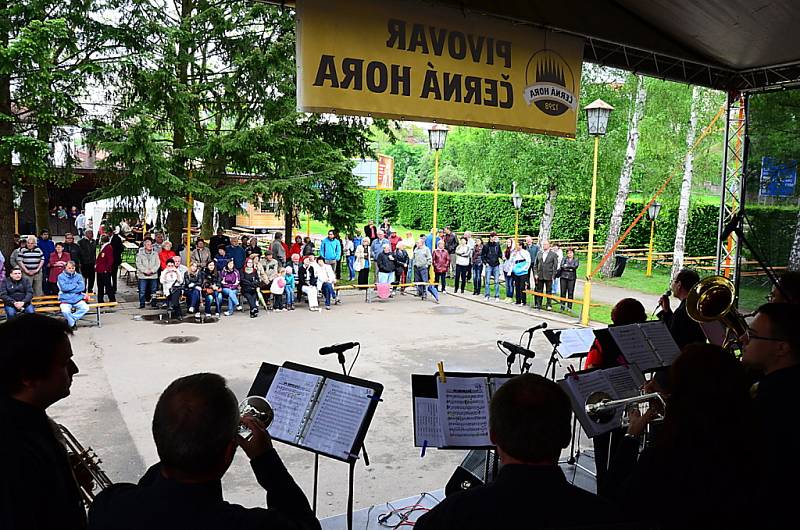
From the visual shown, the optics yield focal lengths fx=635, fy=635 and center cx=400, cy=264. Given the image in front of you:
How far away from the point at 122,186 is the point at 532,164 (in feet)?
37.9

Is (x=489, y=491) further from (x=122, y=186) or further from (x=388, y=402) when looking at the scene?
(x=122, y=186)

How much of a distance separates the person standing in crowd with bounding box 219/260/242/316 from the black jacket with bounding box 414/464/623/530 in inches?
479

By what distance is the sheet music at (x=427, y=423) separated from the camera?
10.9ft

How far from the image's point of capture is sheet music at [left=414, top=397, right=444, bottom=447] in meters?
3.32

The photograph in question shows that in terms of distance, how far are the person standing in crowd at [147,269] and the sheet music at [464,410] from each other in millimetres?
11513

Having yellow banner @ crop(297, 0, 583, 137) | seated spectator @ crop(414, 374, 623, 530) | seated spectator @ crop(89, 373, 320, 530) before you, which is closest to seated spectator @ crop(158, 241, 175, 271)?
yellow banner @ crop(297, 0, 583, 137)

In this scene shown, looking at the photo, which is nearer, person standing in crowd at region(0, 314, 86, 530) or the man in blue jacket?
person standing in crowd at region(0, 314, 86, 530)

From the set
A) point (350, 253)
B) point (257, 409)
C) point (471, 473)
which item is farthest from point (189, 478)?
point (350, 253)

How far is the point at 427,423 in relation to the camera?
11.1ft

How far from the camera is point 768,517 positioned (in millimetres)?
2303

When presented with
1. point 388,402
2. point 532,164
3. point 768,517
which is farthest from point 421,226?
point 768,517

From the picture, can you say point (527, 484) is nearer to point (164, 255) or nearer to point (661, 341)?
point (661, 341)

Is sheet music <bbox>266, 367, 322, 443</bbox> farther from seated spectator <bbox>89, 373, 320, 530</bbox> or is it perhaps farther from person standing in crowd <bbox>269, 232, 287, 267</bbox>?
person standing in crowd <bbox>269, 232, 287, 267</bbox>

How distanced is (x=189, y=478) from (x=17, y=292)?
36.7 ft
